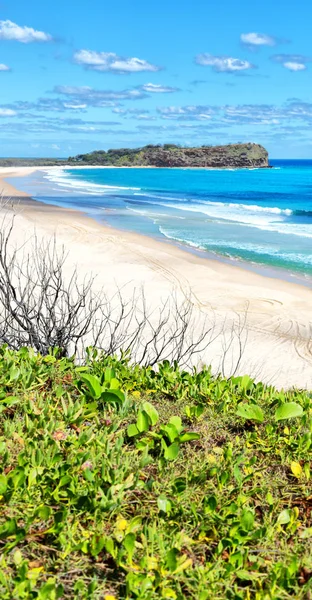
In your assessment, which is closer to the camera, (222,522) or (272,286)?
(222,522)

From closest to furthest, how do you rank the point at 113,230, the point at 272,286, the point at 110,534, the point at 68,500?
1. the point at 110,534
2. the point at 68,500
3. the point at 272,286
4. the point at 113,230

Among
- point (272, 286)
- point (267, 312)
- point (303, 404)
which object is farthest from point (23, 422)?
point (272, 286)

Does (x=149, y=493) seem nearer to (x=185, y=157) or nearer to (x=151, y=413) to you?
(x=151, y=413)

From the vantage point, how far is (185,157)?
128 metres

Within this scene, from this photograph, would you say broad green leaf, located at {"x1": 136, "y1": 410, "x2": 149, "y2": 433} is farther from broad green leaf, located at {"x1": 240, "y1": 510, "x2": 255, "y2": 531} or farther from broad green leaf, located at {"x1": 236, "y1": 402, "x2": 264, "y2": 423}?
broad green leaf, located at {"x1": 240, "y1": 510, "x2": 255, "y2": 531}

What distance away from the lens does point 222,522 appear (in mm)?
2592

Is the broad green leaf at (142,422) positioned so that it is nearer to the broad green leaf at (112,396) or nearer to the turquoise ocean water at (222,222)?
the broad green leaf at (112,396)

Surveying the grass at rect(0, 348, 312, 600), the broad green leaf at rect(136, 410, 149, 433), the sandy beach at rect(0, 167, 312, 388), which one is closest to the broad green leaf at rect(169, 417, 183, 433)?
the grass at rect(0, 348, 312, 600)

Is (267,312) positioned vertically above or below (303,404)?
below

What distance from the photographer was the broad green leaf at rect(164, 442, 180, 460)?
300 centimetres

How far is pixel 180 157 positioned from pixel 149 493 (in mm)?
128775

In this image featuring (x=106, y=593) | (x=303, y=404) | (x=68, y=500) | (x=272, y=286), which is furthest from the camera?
(x=272, y=286)

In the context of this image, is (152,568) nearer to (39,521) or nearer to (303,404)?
(39,521)

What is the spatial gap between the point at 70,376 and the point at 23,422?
31.3 inches
